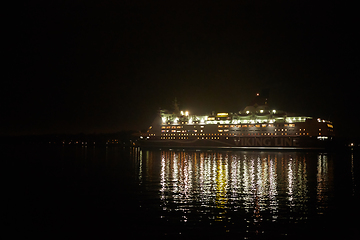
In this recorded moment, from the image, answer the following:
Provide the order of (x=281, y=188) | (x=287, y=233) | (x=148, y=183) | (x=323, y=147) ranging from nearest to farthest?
(x=287, y=233) < (x=281, y=188) < (x=148, y=183) < (x=323, y=147)

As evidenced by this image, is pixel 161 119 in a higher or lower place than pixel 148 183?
higher

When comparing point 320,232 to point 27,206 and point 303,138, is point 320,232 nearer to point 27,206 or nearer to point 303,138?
point 27,206

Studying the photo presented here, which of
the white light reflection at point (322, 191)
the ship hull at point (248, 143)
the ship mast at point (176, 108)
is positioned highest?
the ship mast at point (176, 108)

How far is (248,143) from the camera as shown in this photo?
66.7 m

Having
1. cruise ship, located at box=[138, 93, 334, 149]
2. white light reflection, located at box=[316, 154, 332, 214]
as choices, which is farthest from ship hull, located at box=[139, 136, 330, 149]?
white light reflection, located at box=[316, 154, 332, 214]

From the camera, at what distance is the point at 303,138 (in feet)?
201

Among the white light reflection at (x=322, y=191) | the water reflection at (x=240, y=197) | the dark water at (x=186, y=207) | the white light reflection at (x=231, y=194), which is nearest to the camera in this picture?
the dark water at (x=186, y=207)

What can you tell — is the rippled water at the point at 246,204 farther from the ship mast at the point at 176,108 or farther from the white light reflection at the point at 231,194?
the ship mast at the point at 176,108

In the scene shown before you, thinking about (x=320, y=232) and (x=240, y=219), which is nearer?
(x=320, y=232)

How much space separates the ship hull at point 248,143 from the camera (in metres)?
60.5

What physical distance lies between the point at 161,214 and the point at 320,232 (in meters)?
Result: 5.73

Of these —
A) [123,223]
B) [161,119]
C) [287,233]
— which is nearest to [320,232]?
[287,233]

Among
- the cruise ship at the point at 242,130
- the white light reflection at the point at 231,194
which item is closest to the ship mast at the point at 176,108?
the cruise ship at the point at 242,130

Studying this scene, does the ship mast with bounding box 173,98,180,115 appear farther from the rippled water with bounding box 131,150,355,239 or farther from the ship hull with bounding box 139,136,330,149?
the rippled water with bounding box 131,150,355,239
